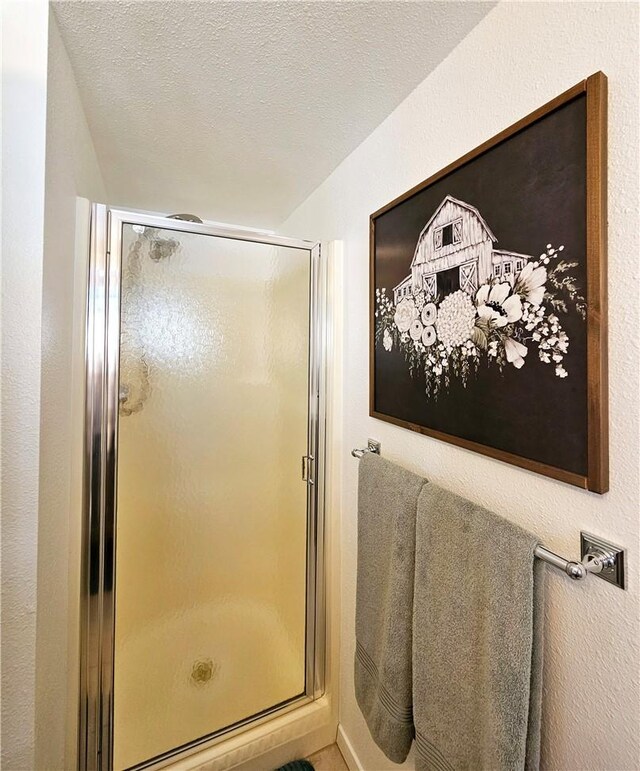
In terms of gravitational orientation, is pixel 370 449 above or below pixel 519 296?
below

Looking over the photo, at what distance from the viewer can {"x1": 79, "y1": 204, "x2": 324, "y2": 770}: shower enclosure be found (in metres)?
1.15

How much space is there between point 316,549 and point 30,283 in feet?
4.17

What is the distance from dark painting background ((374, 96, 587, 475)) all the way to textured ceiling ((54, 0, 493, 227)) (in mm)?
337

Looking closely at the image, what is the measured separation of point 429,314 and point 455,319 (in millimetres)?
97

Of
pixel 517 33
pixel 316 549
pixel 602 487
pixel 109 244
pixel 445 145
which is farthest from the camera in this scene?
pixel 316 549

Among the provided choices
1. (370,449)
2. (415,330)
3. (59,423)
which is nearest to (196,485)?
(59,423)

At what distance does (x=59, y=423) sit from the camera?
924 mm

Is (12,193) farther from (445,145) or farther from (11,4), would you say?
(445,145)

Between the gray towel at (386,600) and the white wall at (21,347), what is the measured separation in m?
0.79

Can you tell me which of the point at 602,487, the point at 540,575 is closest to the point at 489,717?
the point at 540,575

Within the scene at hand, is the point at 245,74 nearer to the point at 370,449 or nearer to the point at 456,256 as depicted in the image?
the point at 456,256

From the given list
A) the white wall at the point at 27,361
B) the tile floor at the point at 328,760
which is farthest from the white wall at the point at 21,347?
the tile floor at the point at 328,760

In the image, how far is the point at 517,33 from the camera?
0.71 meters

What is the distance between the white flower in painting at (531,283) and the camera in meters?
0.66
